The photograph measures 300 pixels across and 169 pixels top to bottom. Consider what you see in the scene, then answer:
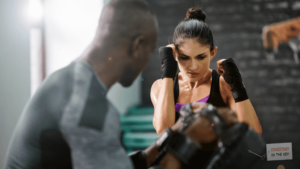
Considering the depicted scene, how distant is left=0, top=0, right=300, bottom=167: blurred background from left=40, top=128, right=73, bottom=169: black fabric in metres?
0.31

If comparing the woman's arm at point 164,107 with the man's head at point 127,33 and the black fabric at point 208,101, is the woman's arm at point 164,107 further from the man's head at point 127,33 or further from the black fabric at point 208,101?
the man's head at point 127,33

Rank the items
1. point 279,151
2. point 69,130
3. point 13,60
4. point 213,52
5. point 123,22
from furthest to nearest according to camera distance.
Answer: point 279,151, point 213,52, point 13,60, point 123,22, point 69,130

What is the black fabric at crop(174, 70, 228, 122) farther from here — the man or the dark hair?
the man

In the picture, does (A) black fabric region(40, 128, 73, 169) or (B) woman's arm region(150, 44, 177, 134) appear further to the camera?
(B) woman's arm region(150, 44, 177, 134)

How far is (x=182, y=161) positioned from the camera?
1.10 meters

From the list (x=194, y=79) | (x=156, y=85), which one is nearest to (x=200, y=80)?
(x=194, y=79)

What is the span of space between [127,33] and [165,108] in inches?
18.8

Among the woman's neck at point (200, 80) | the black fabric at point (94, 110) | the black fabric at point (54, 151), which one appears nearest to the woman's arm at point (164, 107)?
the woman's neck at point (200, 80)

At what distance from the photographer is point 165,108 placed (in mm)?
1245

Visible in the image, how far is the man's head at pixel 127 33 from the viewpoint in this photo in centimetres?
111

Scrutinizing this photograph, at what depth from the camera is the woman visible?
1243 millimetres

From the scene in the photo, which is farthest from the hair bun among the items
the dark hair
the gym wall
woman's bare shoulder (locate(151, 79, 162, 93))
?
the gym wall

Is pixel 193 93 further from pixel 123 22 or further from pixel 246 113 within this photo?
pixel 123 22

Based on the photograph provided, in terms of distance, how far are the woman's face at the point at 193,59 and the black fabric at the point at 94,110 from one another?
520 millimetres
